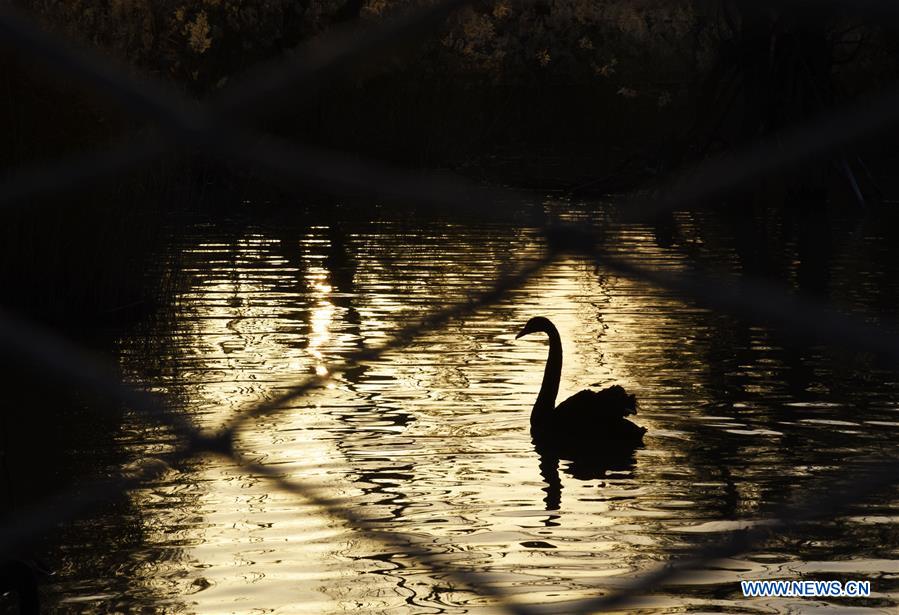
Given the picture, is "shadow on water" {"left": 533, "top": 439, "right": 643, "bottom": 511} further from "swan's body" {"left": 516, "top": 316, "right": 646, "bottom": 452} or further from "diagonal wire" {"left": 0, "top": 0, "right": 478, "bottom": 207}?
"diagonal wire" {"left": 0, "top": 0, "right": 478, "bottom": 207}

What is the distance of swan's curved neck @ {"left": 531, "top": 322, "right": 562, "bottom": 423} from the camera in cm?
1031

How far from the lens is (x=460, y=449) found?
31.3ft

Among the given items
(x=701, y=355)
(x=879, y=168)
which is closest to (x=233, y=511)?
(x=701, y=355)

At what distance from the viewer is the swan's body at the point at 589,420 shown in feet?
31.8

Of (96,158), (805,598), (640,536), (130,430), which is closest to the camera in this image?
(96,158)

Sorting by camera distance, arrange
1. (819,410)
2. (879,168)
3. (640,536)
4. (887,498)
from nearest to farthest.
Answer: (640,536) < (887,498) < (819,410) < (879,168)

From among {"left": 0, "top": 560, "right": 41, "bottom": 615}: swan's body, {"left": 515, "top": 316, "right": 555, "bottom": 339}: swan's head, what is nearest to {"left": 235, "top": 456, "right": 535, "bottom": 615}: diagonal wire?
{"left": 0, "top": 560, "right": 41, "bottom": 615}: swan's body

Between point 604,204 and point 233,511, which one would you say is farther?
point 233,511

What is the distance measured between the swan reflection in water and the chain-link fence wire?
26.5ft

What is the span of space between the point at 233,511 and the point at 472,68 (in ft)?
116

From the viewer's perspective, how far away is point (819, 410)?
35.7 ft

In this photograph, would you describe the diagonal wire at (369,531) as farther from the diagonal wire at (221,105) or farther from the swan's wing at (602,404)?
the swan's wing at (602,404)

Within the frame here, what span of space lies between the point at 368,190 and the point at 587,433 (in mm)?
9192

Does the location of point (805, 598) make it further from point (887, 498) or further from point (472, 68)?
point (472, 68)
